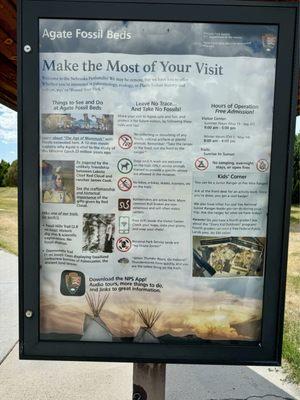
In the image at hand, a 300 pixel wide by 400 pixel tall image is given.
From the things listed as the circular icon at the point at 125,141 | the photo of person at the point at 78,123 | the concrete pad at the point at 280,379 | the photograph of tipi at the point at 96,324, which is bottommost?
the concrete pad at the point at 280,379

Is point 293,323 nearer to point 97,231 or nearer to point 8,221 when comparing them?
point 97,231

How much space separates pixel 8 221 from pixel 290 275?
702 centimetres

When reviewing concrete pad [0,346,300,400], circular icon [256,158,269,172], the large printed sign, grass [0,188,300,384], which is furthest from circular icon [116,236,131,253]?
grass [0,188,300,384]

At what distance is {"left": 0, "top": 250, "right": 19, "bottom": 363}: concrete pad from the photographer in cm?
365

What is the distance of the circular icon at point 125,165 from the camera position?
1604 millimetres

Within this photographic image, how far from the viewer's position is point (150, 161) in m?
1.61

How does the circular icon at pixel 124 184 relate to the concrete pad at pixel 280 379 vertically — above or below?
above

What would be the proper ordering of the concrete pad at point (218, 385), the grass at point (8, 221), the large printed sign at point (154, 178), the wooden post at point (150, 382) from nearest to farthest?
the large printed sign at point (154, 178) < the wooden post at point (150, 382) < the concrete pad at point (218, 385) < the grass at point (8, 221)

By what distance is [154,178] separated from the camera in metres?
1.62

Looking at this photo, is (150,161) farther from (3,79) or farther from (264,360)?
(3,79)

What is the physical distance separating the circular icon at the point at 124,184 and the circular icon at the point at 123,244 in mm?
195

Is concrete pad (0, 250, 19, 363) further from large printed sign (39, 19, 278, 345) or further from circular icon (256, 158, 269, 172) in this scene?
circular icon (256, 158, 269, 172)

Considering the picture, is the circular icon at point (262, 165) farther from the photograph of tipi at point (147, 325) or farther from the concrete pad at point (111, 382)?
the concrete pad at point (111, 382)

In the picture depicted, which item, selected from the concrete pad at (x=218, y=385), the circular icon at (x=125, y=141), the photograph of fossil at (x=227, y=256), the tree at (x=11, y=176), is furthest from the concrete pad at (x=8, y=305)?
the tree at (x=11, y=176)
